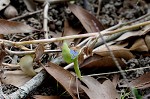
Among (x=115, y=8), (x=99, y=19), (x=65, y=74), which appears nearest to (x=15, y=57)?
(x=65, y=74)

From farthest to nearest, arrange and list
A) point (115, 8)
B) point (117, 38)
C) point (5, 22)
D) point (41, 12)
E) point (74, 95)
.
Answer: point (115, 8) → point (41, 12) → point (117, 38) → point (5, 22) → point (74, 95)

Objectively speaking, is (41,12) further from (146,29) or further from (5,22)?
(146,29)

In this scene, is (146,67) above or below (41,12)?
below

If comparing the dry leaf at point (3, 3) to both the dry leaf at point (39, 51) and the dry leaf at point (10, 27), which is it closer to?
the dry leaf at point (10, 27)

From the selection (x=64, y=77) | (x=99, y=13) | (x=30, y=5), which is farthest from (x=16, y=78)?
(x=99, y=13)

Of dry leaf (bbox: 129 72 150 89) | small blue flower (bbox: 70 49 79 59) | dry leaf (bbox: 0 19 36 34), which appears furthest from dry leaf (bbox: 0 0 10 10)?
dry leaf (bbox: 129 72 150 89)

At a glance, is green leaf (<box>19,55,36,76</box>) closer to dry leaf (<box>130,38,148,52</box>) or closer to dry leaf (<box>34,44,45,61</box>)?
dry leaf (<box>34,44,45,61</box>)

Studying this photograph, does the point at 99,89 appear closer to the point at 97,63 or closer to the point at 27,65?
the point at 97,63
